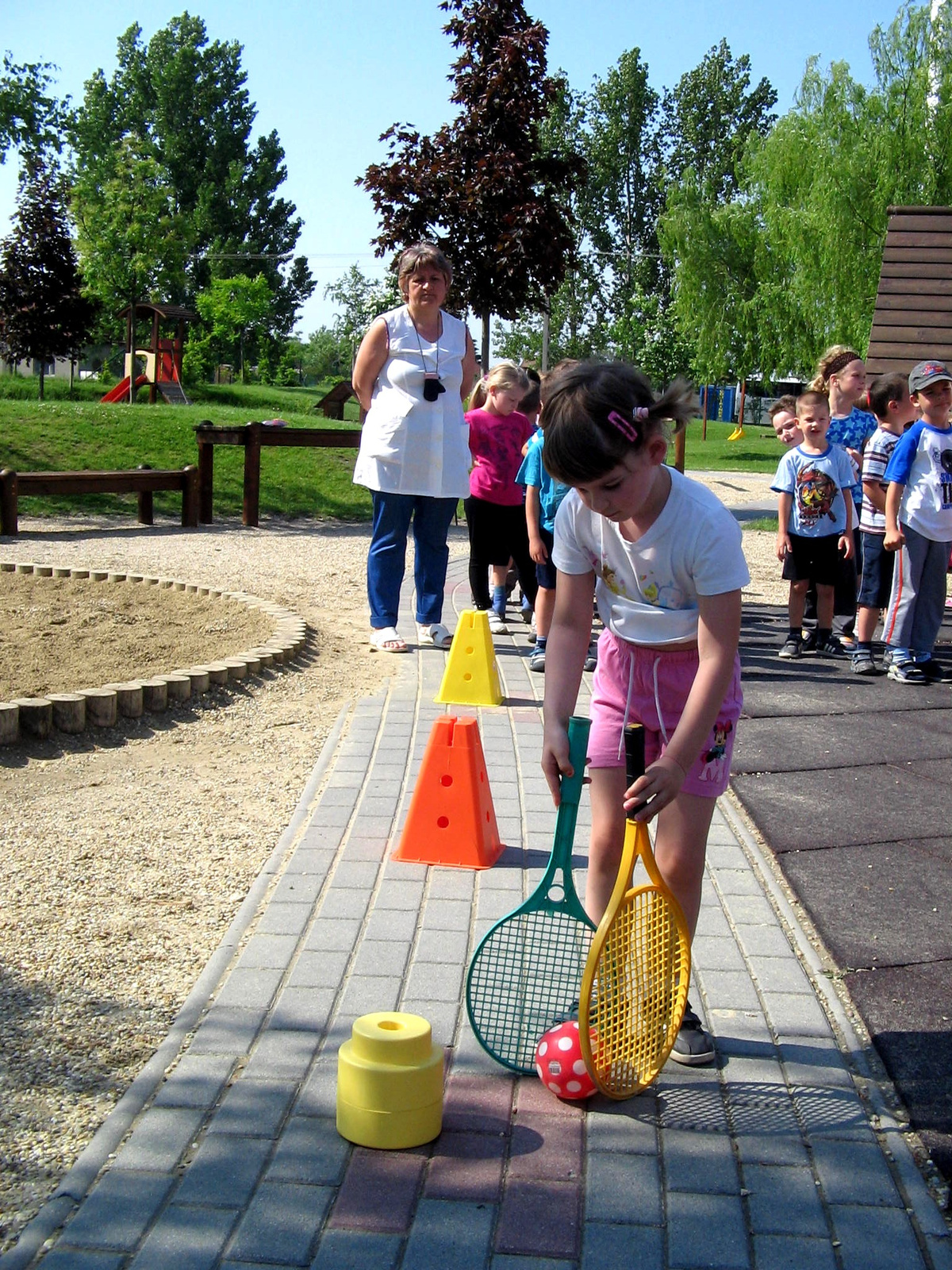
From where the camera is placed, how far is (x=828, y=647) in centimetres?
883

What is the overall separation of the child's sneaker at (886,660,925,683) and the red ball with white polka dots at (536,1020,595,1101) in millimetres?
5497

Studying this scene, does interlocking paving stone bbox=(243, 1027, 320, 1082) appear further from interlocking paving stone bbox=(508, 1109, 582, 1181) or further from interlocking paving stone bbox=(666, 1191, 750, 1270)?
interlocking paving stone bbox=(666, 1191, 750, 1270)

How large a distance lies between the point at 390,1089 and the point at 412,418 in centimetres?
550

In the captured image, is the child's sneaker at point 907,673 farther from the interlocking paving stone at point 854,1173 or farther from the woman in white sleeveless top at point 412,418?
the interlocking paving stone at point 854,1173

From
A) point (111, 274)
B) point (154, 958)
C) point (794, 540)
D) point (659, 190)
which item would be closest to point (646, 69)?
point (659, 190)

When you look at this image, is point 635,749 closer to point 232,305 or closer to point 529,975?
point 529,975

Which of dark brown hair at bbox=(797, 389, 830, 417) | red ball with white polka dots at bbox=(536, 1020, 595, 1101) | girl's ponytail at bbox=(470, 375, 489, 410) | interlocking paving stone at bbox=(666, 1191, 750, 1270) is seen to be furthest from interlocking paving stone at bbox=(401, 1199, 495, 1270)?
girl's ponytail at bbox=(470, 375, 489, 410)

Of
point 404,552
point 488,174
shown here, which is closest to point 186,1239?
point 404,552

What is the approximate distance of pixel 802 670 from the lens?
8.17 meters

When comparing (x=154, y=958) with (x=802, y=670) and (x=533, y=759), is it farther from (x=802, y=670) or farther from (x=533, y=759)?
(x=802, y=670)

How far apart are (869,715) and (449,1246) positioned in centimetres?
513

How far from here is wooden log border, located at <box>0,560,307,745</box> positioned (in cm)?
584

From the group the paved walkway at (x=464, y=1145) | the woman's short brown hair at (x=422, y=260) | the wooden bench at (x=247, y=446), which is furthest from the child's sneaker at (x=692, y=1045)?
the wooden bench at (x=247, y=446)

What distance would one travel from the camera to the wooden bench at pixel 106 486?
12.7 m
